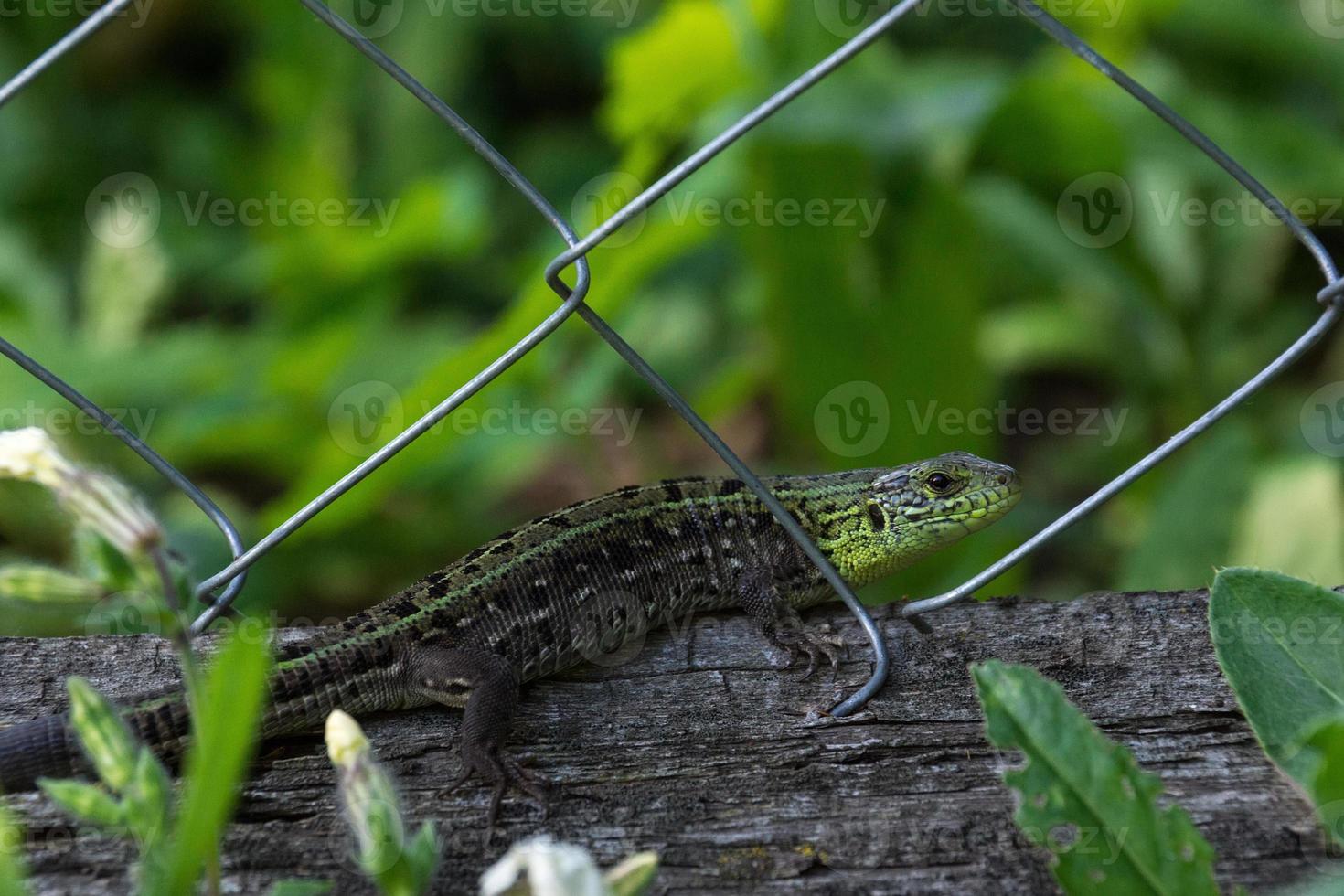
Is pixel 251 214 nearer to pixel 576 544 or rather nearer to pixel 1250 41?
pixel 576 544

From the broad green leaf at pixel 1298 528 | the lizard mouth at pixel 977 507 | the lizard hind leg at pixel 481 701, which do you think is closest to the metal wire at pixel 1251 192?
the lizard mouth at pixel 977 507

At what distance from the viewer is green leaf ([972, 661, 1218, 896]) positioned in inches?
73.7

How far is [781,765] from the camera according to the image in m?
2.38

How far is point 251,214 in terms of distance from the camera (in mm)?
7047

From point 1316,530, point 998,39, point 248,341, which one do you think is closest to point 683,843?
point 1316,530

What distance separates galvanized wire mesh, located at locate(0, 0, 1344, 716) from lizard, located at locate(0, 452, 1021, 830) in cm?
30

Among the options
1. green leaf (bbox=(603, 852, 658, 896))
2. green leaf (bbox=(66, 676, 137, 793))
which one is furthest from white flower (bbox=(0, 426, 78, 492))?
green leaf (bbox=(603, 852, 658, 896))

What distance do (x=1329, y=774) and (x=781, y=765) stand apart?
963mm

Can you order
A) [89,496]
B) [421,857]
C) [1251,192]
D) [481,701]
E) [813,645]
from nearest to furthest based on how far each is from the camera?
[89,496] < [421,857] < [1251,192] < [481,701] < [813,645]

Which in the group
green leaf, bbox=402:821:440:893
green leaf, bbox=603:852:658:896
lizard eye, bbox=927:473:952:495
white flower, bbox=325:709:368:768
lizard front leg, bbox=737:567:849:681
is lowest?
green leaf, bbox=603:852:658:896

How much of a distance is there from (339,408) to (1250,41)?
16.8ft

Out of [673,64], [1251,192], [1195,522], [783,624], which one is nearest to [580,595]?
[783,624]

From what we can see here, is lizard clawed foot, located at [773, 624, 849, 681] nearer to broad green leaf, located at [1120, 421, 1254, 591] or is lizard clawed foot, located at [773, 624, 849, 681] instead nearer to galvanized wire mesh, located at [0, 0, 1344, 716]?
galvanized wire mesh, located at [0, 0, 1344, 716]

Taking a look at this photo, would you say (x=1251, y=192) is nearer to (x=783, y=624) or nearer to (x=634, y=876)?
(x=783, y=624)
